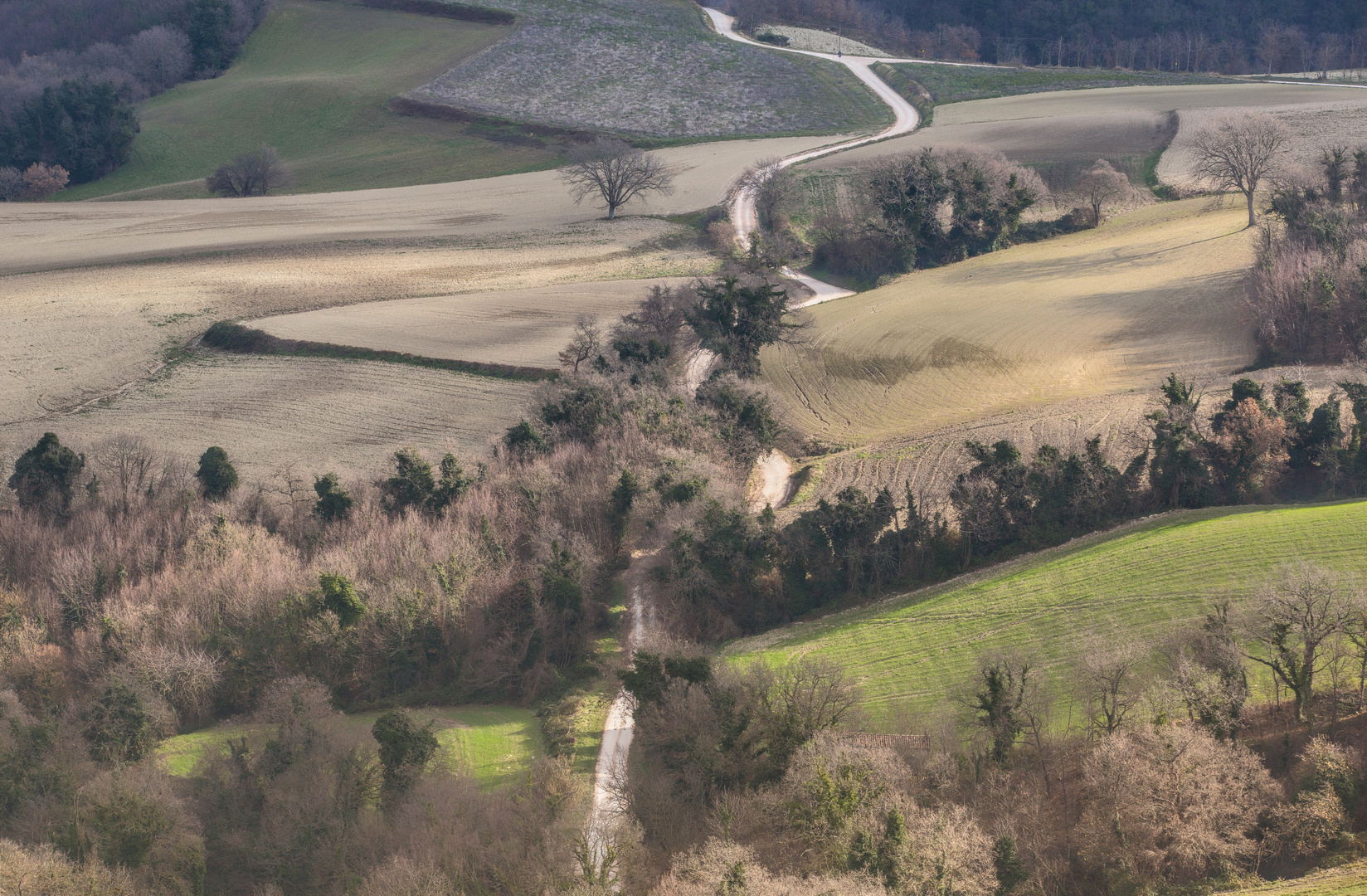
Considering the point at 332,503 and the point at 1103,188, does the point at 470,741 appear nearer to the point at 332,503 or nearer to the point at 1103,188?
the point at 332,503

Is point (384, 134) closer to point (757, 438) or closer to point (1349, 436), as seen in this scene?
point (757, 438)

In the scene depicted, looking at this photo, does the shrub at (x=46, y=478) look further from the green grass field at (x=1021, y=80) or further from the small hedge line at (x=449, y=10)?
the small hedge line at (x=449, y=10)

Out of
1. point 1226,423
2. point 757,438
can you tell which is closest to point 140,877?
point 757,438

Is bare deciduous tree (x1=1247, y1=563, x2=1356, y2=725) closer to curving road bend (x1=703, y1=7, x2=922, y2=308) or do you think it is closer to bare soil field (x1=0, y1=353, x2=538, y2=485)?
bare soil field (x1=0, y1=353, x2=538, y2=485)

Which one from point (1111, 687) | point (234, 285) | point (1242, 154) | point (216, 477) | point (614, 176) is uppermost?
point (614, 176)

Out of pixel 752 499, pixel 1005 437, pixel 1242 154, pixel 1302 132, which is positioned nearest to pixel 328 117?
pixel 1242 154

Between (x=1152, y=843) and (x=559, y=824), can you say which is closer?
(x=1152, y=843)

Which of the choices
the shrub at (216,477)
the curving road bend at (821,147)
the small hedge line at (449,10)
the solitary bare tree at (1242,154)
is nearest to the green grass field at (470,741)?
the shrub at (216,477)
